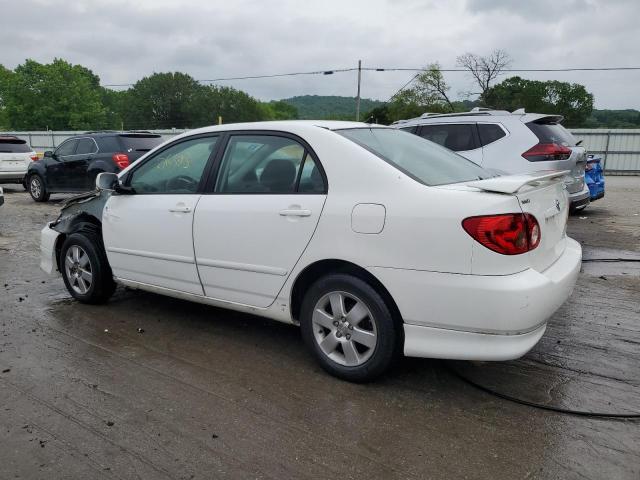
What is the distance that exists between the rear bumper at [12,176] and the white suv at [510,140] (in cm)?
1268

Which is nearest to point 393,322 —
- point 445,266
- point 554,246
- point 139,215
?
point 445,266

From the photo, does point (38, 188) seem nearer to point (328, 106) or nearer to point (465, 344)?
point (465, 344)

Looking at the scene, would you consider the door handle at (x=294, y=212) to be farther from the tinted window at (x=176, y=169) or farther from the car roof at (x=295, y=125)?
the tinted window at (x=176, y=169)

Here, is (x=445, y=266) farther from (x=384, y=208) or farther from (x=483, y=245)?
(x=384, y=208)

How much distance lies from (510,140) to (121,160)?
25.6 ft

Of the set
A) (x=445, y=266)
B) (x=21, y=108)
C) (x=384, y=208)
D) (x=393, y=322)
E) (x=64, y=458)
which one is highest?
(x=21, y=108)

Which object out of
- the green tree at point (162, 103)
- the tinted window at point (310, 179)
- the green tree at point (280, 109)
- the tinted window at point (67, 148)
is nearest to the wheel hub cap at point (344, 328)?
the tinted window at point (310, 179)

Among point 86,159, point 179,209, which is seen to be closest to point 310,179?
point 179,209

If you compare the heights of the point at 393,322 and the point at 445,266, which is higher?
the point at 445,266

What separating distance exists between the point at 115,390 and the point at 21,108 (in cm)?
8341

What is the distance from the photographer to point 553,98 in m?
70.3

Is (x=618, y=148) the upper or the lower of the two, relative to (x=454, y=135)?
lower

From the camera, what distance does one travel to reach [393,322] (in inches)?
124

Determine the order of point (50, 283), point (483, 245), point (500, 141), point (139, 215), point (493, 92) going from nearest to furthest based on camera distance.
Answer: point (483, 245) → point (139, 215) → point (50, 283) → point (500, 141) → point (493, 92)
